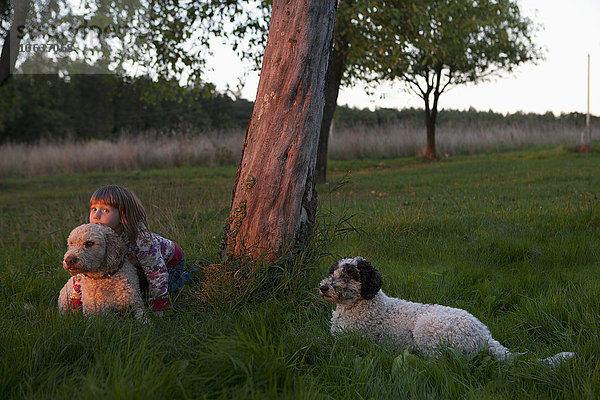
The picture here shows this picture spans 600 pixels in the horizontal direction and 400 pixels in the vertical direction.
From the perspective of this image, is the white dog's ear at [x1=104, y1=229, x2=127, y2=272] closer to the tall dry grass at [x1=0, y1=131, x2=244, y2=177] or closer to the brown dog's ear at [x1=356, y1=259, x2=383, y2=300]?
Result: the brown dog's ear at [x1=356, y1=259, x2=383, y2=300]

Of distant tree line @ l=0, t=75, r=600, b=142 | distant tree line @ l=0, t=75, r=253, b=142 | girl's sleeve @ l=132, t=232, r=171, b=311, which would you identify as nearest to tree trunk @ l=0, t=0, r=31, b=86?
girl's sleeve @ l=132, t=232, r=171, b=311

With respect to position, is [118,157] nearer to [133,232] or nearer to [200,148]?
[200,148]

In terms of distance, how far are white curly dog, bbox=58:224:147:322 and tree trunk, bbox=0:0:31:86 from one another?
9.60 metres

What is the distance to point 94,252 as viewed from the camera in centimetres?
338

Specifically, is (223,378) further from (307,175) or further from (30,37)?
(30,37)

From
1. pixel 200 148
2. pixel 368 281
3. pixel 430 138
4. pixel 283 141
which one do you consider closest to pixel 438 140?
pixel 430 138

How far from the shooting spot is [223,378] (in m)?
2.26

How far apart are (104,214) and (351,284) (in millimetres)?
2060

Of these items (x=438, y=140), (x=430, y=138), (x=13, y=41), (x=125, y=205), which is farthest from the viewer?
(x=438, y=140)

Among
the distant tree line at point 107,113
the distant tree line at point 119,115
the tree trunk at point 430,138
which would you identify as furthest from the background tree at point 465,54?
the distant tree line at point 107,113

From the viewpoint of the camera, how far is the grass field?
2.29 m

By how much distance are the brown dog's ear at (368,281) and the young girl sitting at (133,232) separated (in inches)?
65.6

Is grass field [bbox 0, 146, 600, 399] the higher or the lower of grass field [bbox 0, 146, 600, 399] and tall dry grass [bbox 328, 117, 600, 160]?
the lower

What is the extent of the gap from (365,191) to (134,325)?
9262mm
